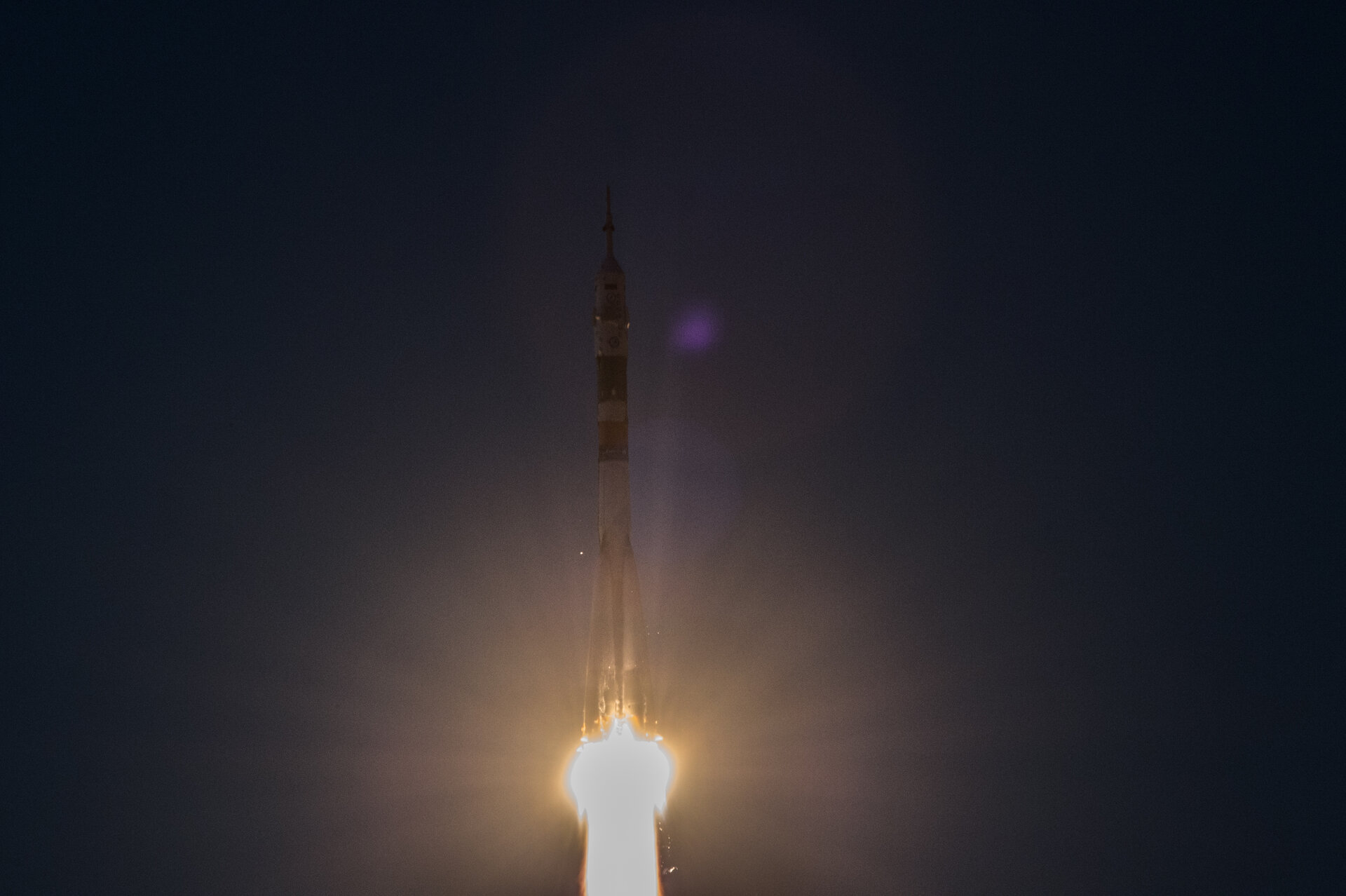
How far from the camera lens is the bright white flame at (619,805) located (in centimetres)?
2116

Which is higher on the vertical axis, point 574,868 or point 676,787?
point 676,787

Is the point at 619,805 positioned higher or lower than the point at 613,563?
lower

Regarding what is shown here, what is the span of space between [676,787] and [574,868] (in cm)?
257

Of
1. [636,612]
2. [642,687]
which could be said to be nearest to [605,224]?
[636,612]

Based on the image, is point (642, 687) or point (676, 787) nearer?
point (642, 687)

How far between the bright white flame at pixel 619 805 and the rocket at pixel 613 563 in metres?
0.43

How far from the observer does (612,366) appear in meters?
21.7

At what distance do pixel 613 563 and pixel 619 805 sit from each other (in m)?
4.55

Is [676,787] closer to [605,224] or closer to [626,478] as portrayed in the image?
[626,478]

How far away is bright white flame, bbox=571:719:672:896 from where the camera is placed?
21156mm

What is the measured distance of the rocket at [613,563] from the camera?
2109 cm

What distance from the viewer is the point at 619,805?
2125 cm

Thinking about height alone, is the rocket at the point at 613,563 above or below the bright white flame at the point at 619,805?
above

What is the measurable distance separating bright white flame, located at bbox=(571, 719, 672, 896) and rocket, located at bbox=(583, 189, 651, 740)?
1.41 ft
